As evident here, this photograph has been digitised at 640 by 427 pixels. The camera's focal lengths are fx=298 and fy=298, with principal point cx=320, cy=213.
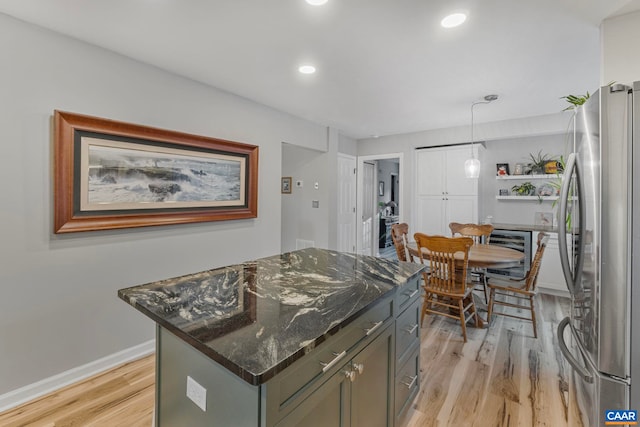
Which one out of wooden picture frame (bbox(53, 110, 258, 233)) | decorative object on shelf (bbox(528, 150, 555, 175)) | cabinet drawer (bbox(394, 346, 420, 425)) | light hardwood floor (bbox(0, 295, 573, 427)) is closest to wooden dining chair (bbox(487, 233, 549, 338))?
light hardwood floor (bbox(0, 295, 573, 427))

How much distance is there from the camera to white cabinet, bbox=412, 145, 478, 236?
15.1 feet

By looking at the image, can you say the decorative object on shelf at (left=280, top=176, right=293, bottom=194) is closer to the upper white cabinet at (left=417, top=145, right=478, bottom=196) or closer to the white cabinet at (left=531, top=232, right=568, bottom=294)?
the upper white cabinet at (left=417, top=145, right=478, bottom=196)

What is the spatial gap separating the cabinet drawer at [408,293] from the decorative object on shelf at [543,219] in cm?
374

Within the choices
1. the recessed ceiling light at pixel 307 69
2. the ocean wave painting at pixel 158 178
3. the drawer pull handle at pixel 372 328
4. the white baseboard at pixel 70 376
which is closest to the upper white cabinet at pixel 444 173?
the recessed ceiling light at pixel 307 69

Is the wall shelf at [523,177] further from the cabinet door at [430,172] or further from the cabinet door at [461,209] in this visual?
the cabinet door at [430,172]

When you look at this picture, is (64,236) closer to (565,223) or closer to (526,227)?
(565,223)

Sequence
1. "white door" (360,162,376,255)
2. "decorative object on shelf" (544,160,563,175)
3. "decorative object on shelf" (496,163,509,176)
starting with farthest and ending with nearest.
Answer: "white door" (360,162,376,255) < "decorative object on shelf" (496,163,509,176) < "decorative object on shelf" (544,160,563,175)

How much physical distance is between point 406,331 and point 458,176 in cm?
362

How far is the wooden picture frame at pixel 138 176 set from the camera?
212 cm

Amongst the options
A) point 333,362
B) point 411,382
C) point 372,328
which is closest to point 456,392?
point 411,382

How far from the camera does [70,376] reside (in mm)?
2186

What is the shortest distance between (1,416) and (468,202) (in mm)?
5286

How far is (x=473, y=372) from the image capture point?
235cm

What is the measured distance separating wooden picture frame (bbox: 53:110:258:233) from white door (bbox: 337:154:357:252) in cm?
232
